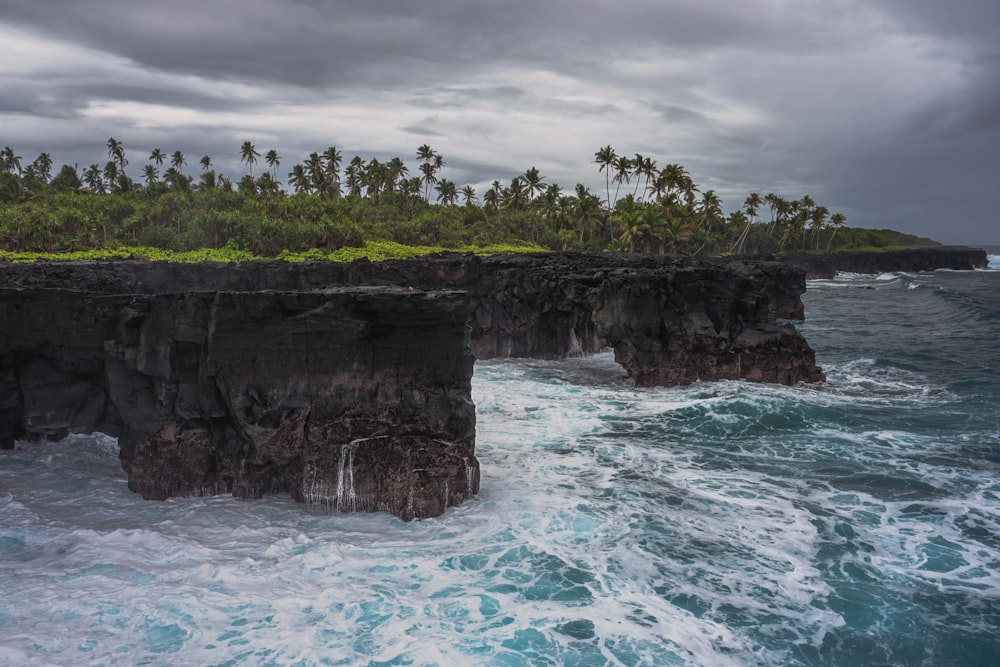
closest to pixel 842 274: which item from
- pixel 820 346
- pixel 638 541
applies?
pixel 820 346

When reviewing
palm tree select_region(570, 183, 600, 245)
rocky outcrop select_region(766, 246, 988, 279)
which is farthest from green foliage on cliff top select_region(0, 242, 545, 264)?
rocky outcrop select_region(766, 246, 988, 279)

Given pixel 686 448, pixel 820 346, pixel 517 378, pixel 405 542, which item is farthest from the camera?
pixel 820 346

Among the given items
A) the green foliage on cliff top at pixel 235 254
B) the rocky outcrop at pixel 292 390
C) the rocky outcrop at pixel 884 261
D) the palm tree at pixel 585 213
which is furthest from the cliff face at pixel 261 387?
the rocky outcrop at pixel 884 261

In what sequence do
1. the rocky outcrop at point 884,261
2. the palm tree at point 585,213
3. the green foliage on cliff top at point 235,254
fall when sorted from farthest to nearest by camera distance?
1. the rocky outcrop at point 884,261
2. the palm tree at point 585,213
3. the green foliage on cliff top at point 235,254

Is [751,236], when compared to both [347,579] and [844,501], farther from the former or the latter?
[347,579]

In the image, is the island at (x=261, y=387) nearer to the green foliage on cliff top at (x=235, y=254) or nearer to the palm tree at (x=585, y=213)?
the green foliage on cliff top at (x=235, y=254)

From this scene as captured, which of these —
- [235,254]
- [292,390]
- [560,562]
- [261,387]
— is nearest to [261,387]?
[261,387]
